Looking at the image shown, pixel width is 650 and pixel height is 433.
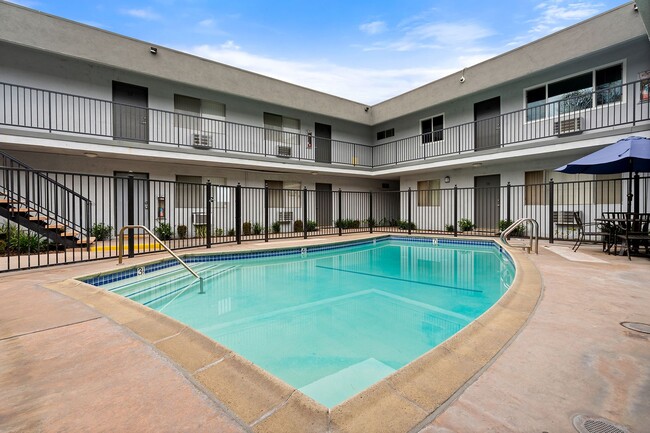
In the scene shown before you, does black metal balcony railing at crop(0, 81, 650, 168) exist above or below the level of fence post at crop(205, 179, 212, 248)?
above

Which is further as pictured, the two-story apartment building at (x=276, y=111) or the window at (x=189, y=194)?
the window at (x=189, y=194)

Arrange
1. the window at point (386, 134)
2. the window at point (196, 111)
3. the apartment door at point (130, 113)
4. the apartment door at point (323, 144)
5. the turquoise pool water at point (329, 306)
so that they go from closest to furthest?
the turquoise pool water at point (329, 306) → the apartment door at point (130, 113) → the window at point (196, 111) → the apartment door at point (323, 144) → the window at point (386, 134)

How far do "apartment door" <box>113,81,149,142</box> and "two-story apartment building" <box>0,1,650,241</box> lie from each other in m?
0.04

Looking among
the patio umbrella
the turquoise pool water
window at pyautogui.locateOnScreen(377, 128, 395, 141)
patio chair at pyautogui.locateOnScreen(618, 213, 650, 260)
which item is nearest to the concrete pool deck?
the turquoise pool water

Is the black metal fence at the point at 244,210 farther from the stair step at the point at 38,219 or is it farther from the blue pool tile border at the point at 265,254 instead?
the blue pool tile border at the point at 265,254

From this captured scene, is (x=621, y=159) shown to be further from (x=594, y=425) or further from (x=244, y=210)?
(x=244, y=210)

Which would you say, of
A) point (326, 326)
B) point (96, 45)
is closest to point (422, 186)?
point (326, 326)

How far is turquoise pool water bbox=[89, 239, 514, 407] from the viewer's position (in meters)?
2.99

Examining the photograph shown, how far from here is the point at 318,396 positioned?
2410mm

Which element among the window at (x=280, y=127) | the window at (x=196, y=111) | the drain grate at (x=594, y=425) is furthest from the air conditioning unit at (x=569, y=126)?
the window at (x=196, y=111)

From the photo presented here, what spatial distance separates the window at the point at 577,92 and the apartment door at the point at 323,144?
30.0 ft

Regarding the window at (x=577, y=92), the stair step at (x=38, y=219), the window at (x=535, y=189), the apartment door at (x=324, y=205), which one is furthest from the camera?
the apartment door at (x=324, y=205)

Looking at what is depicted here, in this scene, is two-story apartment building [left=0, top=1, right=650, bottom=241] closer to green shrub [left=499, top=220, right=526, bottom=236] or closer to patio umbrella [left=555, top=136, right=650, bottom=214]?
green shrub [left=499, top=220, right=526, bottom=236]

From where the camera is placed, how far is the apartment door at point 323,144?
16266mm
